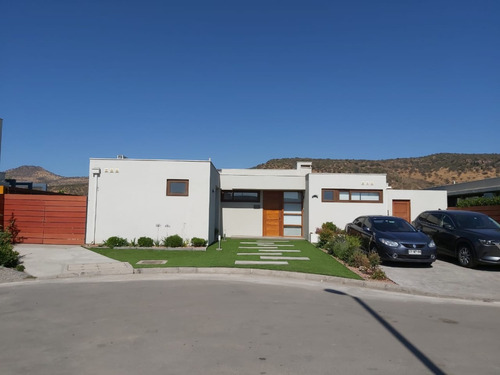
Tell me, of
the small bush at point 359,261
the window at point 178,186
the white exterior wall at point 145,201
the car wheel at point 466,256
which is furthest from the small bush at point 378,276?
the window at point 178,186

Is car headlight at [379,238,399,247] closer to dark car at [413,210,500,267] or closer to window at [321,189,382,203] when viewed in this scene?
dark car at [413,210,500,267]

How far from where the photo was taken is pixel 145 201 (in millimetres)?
15438

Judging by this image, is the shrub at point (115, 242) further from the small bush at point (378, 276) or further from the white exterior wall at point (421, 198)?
the white exterior wall at point (421, 198)

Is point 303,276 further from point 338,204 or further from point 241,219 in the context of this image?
point 241,219

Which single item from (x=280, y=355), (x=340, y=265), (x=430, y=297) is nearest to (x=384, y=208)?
(x=340, y=265)

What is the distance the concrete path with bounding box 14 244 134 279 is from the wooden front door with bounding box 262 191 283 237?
384 inches

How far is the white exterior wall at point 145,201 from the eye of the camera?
15.3m

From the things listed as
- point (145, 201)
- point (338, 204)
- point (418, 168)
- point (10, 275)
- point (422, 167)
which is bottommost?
point (10, 275)

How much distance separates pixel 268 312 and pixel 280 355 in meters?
1.90

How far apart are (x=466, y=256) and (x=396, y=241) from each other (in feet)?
7.34

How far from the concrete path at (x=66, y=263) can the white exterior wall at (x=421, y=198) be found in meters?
15.9

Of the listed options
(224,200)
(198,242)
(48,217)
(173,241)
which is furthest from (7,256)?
(224,200)

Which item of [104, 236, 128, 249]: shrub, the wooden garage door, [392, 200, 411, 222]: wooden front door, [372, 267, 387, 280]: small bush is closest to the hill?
[392, 200, 411, 222]: wooden front door

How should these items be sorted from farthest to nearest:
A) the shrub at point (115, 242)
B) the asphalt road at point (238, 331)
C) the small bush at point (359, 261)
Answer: the shrub at point (115, 242) < the small bush at point (359, 261) < the asphalt road at point (238, 331)
